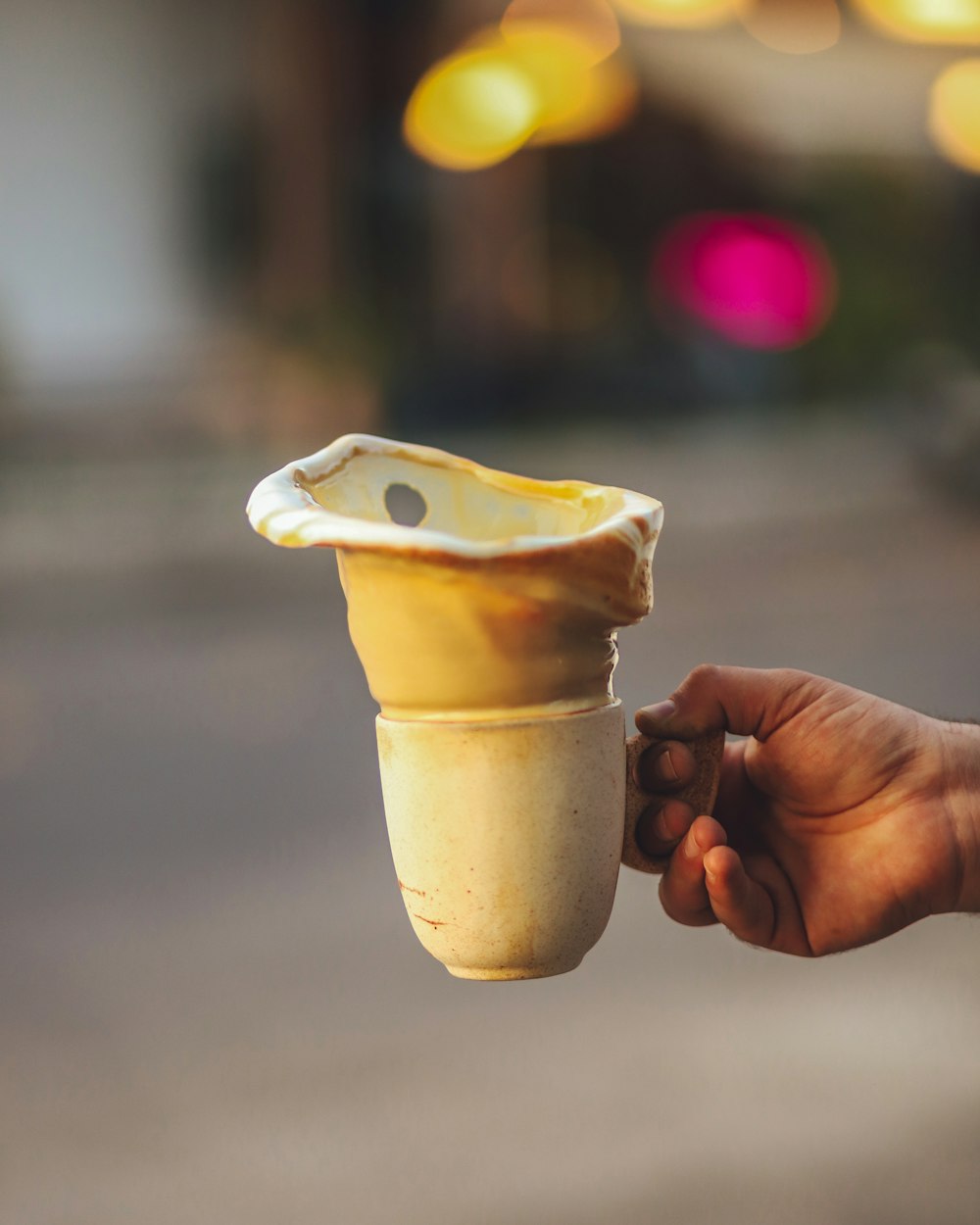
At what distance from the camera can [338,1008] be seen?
142 inches

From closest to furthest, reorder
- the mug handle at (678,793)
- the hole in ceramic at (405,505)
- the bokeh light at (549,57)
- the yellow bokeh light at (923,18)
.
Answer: the mug handle at (678,793)
the hole in ceramic at (405,505)
the yellow bokeh light at (923,18)
the bokeh light at (549,57)

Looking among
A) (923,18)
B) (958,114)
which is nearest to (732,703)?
(923,18)

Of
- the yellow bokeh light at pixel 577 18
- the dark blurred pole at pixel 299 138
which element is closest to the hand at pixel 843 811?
the dark blurred pole at pixel 299 138

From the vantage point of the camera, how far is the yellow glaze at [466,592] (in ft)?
3.89

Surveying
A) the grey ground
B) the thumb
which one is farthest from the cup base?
the grey ground

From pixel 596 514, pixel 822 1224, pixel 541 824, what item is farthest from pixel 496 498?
pixel 822 1224

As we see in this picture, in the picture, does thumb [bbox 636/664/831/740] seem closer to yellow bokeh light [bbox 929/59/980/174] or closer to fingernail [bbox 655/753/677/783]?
fingernail [bbox 655/753/677/783]

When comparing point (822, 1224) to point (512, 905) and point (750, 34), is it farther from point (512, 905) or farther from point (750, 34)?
point (750, 34)

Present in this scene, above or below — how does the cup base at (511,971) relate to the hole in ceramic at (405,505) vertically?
above

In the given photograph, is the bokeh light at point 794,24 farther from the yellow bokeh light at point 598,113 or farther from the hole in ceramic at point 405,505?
the hole in ceramic at point 405,505

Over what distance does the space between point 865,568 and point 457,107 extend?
5.39 m

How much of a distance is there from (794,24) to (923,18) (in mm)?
882

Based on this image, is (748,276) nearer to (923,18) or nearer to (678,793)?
(923,18)

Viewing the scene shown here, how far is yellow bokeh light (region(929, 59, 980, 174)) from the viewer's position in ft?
40.2
